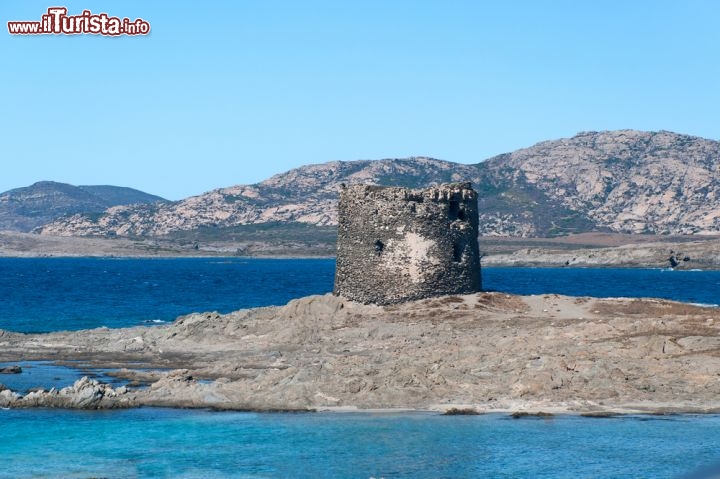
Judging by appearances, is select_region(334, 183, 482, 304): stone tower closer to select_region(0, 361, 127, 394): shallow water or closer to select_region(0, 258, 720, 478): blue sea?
select_region(0, 361, 127, 394): shallow water

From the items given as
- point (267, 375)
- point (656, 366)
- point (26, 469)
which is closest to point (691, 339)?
point (656, 366)

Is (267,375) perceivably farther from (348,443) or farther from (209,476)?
(209,476)

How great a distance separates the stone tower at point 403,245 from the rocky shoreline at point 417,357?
2.39 ft

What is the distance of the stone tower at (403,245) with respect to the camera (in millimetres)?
38750

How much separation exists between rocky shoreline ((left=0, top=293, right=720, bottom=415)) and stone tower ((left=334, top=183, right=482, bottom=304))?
28.7 inches

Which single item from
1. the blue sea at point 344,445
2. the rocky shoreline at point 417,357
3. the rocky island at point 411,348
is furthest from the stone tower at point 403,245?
the blue sea at point 344,445

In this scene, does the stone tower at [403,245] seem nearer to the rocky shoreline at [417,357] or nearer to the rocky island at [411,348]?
the rocky island at [411,348]

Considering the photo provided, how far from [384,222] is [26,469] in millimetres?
20192

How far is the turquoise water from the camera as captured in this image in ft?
66.5

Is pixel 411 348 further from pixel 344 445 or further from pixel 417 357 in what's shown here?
pixel 344 445

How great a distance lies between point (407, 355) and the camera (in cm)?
3020

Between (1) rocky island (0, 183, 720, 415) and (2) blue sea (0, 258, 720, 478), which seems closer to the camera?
(2) blue sea (0, 258, 720, 478)

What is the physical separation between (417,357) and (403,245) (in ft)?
32.0

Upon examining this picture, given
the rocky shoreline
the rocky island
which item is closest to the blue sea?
the rocky shoreline
